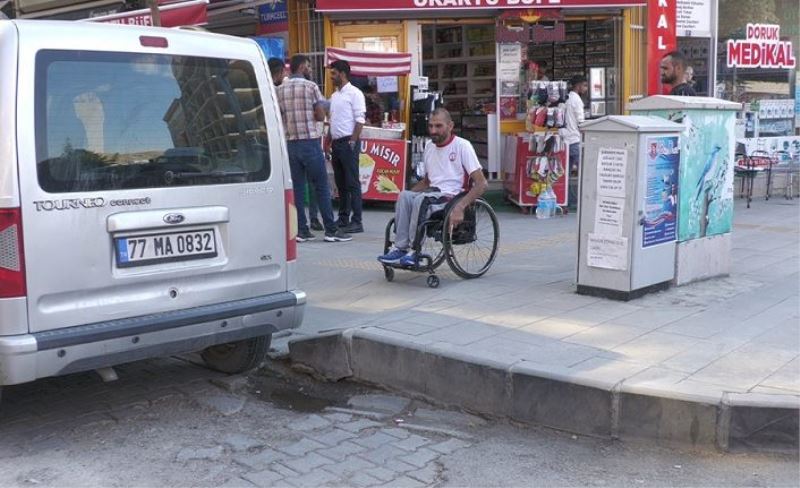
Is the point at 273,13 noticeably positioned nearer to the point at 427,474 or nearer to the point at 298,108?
the point at 298,108

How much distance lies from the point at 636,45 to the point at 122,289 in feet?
34.4

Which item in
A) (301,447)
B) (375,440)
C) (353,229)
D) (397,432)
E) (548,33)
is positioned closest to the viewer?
(301,447)

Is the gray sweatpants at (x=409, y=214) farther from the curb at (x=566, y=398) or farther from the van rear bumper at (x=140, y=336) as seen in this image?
the van rear bumper at (x=140, y=336)

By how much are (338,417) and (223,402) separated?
2.48 ft

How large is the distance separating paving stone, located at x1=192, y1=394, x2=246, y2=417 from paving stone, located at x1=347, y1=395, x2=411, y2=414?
2.23 ft

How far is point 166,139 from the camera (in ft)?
15.1

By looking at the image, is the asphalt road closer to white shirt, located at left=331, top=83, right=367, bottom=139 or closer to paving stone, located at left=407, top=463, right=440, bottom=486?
paving stone, located at left=407, top=463, right=440, bottom=486

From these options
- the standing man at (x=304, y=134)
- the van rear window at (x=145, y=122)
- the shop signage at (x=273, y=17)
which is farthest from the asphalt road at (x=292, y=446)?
the shop signage at (x=273, y=17)

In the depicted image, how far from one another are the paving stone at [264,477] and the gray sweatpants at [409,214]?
3.07 metres

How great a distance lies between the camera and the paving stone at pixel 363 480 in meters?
3.96

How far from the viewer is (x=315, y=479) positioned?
4004 mm

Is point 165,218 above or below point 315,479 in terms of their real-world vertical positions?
above

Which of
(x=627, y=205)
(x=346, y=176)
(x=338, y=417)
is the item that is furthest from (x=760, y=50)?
(x=338, y=417)

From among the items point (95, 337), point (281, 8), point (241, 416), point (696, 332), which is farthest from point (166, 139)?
point (281, 8)
